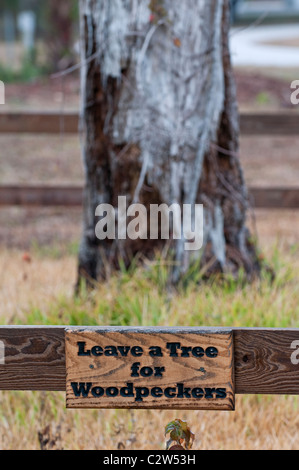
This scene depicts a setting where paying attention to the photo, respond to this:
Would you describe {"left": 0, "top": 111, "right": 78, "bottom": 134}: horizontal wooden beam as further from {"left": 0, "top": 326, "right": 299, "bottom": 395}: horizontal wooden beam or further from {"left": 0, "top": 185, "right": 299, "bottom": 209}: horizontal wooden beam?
{"left": 0, "top": 326, "right": 299, "bottom": 395}: horizontal wooden beam

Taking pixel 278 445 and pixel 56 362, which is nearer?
pixel 56 362

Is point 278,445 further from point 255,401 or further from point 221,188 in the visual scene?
point 221,188

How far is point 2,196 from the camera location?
6418mm

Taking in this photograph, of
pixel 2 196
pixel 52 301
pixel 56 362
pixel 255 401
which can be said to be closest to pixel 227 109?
pixel 52 301

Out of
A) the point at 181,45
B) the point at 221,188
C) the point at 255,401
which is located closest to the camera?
the point at 255,401

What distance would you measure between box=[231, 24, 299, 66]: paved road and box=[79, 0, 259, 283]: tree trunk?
9854mm

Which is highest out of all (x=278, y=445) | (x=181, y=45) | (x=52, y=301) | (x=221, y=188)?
(x=181, y=45)

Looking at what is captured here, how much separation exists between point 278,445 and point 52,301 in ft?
4.79

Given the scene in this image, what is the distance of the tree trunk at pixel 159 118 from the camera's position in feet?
13.0

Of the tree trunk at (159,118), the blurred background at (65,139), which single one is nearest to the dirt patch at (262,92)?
the blurred background at (65,139)

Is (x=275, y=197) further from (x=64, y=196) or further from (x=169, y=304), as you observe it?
(x=169, y=304)

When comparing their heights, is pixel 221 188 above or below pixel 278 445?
above

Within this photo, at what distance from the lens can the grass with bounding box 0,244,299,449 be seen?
3.12 metres
